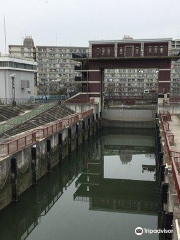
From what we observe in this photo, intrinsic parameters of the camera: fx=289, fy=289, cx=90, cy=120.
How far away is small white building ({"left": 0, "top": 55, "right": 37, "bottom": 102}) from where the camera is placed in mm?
48531

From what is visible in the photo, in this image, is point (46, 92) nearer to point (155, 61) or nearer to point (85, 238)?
point (155, 61)

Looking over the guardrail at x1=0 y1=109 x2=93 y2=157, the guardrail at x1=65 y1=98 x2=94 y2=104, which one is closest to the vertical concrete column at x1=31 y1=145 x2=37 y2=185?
the guardrail at x1=0 y1=109 x2=93 y2=157

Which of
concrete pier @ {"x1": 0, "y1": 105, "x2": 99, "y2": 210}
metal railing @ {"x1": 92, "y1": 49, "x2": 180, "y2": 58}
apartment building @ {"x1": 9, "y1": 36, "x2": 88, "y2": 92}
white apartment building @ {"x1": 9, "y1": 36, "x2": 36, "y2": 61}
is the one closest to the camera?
concrete pier @ {"x1": 0, "y1": 105, "x2": 99, "y2": 210}

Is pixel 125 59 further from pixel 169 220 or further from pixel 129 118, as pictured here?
pixel 169 220

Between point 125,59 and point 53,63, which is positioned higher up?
point 53,63

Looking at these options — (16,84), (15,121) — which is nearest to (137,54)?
(16,84)

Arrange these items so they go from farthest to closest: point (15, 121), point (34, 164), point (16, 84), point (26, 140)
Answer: point (16, 84) → point (15, 121) → point (34, 164) → point (26, 140)

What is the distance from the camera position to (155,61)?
158ft

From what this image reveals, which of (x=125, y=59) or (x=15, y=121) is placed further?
(x=125, y=59)

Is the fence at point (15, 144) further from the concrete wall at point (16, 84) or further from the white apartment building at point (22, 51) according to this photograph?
the white apartment building at point (22, 51)

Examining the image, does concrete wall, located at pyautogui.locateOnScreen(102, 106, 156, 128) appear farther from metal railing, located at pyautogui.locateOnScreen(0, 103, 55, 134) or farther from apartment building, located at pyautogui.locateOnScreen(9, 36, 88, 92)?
apartment building, located at pyautogui.locateOnScreen(9, 36, 88, 92)

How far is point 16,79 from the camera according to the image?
51.8 meters

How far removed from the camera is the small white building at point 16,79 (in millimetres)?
48531

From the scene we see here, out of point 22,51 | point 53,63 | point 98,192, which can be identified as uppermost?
point 22,51
